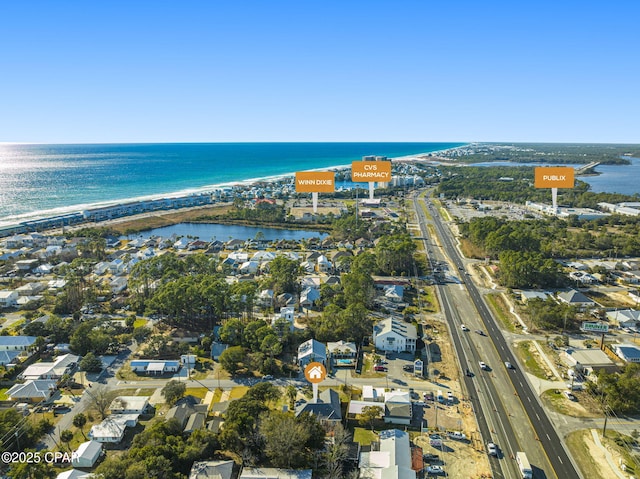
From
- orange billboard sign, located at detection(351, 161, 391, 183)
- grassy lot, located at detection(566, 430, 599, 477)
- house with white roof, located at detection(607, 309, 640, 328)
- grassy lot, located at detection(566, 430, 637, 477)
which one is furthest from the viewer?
orange billboard sign, located at detection(351, 161, 391, 183)

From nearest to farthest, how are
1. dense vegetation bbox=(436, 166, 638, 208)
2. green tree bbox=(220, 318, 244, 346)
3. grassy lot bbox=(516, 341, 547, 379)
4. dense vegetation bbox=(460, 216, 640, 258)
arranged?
grassy lot bbox=(516, 341, 547, 379) < green tree bbox=(220, 318, 244, 346) < dense vegetation bbox=(460, 216, 640, 258) < dense vegetation bbox=(436, 166, 638, 208)

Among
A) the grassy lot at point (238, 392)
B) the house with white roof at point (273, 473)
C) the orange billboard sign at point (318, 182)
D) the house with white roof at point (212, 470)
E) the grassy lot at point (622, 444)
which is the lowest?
the grassy lot at point (622, 444)

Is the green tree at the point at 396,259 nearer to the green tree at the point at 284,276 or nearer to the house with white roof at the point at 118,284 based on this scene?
the green tree at the point at 284,276

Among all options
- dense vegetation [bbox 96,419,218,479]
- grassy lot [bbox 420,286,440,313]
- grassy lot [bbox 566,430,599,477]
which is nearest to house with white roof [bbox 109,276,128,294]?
dense vegetation [bbox 96,419,218,479]

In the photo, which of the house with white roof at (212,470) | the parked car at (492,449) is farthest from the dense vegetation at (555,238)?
the house with white roof at (212,470)

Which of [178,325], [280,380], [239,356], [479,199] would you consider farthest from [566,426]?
[479,199]

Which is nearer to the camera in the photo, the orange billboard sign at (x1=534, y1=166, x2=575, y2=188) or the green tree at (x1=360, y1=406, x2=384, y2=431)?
the green tree at (x1=360, y1=406, x2=384, y2=431)

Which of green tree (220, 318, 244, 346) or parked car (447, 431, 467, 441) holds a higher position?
green tree (220, 318, 244, 346)

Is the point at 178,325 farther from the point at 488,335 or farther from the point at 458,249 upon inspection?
the point at 458,249

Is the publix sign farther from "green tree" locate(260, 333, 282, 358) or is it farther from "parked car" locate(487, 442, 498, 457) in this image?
"green tree" locate(260, 333, 282, 358)
